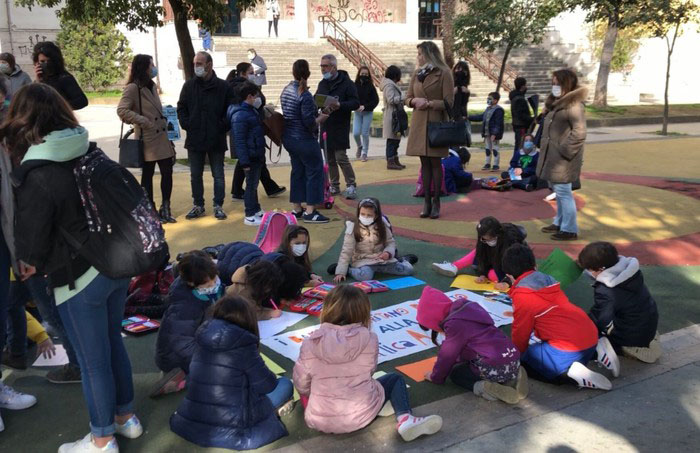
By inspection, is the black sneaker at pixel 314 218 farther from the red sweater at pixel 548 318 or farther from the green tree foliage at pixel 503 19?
the green tree foliage at pixel 503 19

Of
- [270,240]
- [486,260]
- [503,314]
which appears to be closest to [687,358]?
[503,314]

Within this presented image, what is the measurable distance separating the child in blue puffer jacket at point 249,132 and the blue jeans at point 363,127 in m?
5.14

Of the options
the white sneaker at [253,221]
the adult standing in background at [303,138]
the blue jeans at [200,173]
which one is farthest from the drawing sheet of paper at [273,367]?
the blue jeans at [200,173]

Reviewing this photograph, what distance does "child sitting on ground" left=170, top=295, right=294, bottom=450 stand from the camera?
11.4ft

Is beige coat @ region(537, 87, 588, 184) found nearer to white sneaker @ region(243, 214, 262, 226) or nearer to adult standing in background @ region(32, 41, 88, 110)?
white sneaker @ region(243, 214, 262, 226)

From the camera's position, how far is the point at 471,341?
3.98 metres

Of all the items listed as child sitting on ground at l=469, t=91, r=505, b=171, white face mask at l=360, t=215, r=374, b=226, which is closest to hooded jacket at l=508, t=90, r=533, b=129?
child sitting on ground at l=469, t=91, r=505, b=171

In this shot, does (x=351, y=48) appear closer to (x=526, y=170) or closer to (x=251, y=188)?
(x=526, y=170)

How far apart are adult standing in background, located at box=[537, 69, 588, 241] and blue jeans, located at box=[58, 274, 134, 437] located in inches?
207

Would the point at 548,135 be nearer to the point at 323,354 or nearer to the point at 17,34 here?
the point at 323,354

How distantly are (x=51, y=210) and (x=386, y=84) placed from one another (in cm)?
1008

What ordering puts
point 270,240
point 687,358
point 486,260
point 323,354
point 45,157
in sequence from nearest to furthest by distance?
point 45,157 → point 323,354 → point 687,358 → point 486,260 → point 270,240

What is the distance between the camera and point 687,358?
179 inches

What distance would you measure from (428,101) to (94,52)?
23.1 metres
